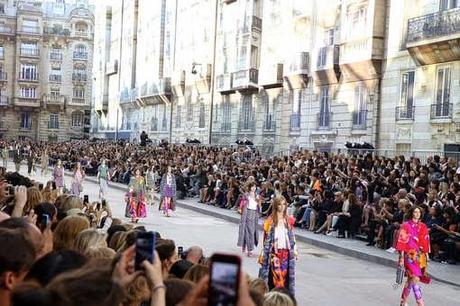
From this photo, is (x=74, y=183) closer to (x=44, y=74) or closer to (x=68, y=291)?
(x=68, y=291)

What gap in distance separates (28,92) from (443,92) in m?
72.8

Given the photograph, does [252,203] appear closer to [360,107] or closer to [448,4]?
[448,4]

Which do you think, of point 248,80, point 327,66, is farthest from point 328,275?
point 248,80

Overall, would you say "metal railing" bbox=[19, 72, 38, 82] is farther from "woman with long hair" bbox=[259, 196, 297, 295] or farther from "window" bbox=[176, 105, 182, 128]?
"woman with long hair" bbox=[259, 196, 297, 295]

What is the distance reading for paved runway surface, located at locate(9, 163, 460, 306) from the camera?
40.5ft

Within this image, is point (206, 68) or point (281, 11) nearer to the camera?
point (281, 11)

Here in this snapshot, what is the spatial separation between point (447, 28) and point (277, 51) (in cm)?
1485

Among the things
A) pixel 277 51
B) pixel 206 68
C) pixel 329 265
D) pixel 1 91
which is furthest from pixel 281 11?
pixel 1 91

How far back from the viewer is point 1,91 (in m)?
88.8

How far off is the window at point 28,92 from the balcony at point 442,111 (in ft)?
237

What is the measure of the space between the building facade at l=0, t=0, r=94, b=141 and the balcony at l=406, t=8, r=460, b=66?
6988cm

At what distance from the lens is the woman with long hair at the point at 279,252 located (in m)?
10.3

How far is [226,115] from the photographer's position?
44.6 meters

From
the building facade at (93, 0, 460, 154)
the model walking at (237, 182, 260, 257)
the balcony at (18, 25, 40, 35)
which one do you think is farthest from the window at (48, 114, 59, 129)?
the model walking at (237, 182, 260, 257)
